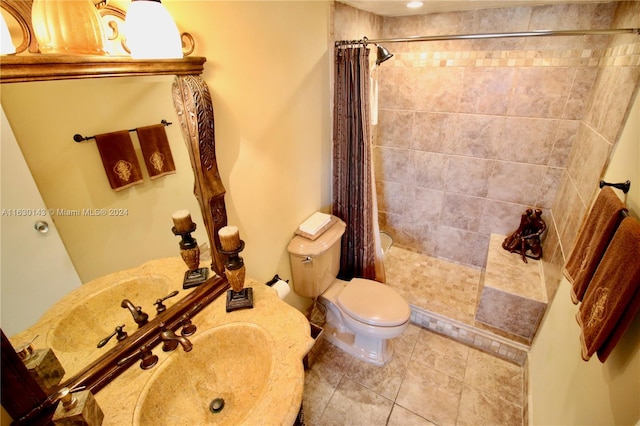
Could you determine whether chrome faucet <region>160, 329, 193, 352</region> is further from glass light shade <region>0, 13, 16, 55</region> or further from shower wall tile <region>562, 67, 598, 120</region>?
shower wall tile <region>562, 67, 598, 120</region>

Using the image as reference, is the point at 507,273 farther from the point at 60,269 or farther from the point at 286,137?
the point at 60,269

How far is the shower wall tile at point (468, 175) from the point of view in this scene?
238cm

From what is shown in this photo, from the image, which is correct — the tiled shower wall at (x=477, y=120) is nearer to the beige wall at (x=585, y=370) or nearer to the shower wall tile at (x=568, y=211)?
the shower wall tile at (x=568, y=211)

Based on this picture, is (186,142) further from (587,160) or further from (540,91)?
(540,91)

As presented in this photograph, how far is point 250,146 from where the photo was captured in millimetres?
1435

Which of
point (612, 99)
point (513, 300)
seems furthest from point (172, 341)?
point (612, 99)

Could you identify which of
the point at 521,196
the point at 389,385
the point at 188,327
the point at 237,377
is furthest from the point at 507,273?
the point at 188,327

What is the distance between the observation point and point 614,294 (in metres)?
0.81

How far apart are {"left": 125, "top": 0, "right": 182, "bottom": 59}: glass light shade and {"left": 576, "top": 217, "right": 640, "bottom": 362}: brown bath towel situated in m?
1.46

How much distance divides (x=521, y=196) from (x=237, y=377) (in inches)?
93.3

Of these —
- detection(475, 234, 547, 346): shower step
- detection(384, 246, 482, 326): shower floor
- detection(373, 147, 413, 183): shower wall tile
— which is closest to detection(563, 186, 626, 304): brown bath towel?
detection(475, 234, 547, 346): shower step

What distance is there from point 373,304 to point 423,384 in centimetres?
60

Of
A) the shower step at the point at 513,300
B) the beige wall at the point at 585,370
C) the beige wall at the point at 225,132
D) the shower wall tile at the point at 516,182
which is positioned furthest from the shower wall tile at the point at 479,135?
the beige wall at the point at 225,132

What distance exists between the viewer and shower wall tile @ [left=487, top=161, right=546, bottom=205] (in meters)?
2.21
